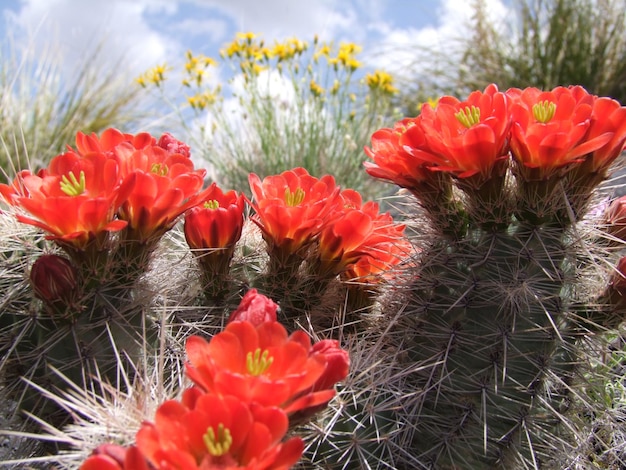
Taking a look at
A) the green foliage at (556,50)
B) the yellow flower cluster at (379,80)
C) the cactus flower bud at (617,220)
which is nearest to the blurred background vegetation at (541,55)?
the green foliage at (556,50)

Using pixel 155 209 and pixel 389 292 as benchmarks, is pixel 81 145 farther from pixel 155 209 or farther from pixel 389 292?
pixel 389 292

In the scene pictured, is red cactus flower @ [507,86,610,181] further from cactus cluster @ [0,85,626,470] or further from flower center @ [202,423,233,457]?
flower center @ [202,423,233,457]

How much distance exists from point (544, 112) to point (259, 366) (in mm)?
705

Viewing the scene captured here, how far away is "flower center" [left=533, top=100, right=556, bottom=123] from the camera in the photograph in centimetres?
112

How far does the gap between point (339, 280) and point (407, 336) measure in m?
0.22

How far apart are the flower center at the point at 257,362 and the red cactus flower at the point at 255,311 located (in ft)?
0.26

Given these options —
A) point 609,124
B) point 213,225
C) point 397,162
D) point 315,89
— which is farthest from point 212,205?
point 315,89

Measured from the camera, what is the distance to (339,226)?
121 centimetres

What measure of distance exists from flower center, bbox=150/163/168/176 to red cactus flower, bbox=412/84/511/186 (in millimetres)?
453

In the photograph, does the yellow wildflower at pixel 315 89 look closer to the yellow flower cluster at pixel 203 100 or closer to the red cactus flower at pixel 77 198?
the yellow flower cluster at pixel 203 100

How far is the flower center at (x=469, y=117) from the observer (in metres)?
1.13

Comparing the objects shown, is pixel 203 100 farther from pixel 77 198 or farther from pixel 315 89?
pixel 77 198

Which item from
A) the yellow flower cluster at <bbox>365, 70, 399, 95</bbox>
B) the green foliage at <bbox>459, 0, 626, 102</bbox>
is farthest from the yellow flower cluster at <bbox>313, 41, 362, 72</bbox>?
the green foliage at <bbox>459, 0, 626, 102</bbox>

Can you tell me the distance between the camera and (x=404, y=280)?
128cm
